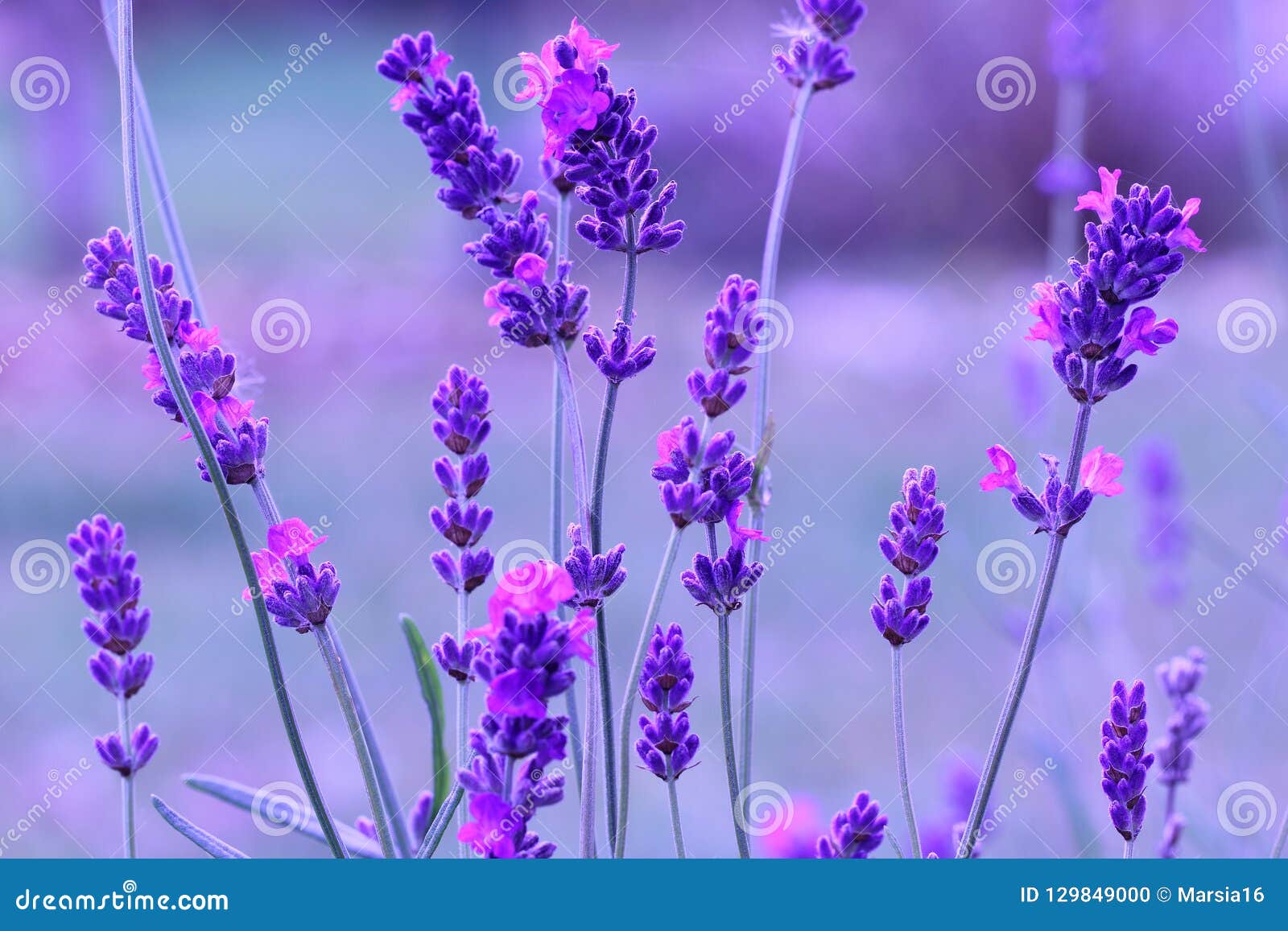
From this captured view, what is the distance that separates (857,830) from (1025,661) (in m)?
0.10

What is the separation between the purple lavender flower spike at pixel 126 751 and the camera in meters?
0.55

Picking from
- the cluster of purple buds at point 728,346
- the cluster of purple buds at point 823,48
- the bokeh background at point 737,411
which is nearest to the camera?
the cluster of purple buds at point 728,346

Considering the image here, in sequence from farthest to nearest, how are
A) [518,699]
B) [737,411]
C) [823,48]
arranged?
[737,411], [823,48], [518,699]

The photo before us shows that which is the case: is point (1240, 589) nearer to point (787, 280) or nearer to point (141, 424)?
point (787, 280)

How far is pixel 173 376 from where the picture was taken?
43 cm

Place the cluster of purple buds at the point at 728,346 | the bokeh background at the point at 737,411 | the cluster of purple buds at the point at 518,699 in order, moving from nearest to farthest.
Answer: the cluster of purple buds at the point at 518,699, the cluster of purple buds at the point at 728,346, the bokeh background at the point at 737,411

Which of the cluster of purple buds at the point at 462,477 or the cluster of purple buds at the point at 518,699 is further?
the cluster of purple buds at the point at 462,477

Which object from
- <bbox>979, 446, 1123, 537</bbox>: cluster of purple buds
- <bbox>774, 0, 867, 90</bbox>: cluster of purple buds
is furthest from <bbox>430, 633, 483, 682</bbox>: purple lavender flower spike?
<bbox>774, 0, 867, 90</bbox>: cluster of purple buds

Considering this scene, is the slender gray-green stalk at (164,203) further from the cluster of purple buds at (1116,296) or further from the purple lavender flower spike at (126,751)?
the cluster of purple buds at (1116,296)

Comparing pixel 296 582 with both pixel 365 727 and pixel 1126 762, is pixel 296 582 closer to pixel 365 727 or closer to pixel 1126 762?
pixel 365 727

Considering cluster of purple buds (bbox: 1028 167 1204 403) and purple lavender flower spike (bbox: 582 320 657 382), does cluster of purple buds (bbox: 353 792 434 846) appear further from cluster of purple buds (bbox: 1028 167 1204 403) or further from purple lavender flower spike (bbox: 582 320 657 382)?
cluster of purple buds (bbox: 1028 167 1204 403)

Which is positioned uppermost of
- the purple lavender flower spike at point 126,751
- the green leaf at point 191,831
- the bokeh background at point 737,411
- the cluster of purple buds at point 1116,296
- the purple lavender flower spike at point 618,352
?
the bokeh background at point 737,411

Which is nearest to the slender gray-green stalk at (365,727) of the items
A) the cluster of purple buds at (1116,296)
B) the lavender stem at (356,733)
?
the lavender stem at (356,733)

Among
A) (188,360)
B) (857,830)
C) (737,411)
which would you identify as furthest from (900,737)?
(737,411)
